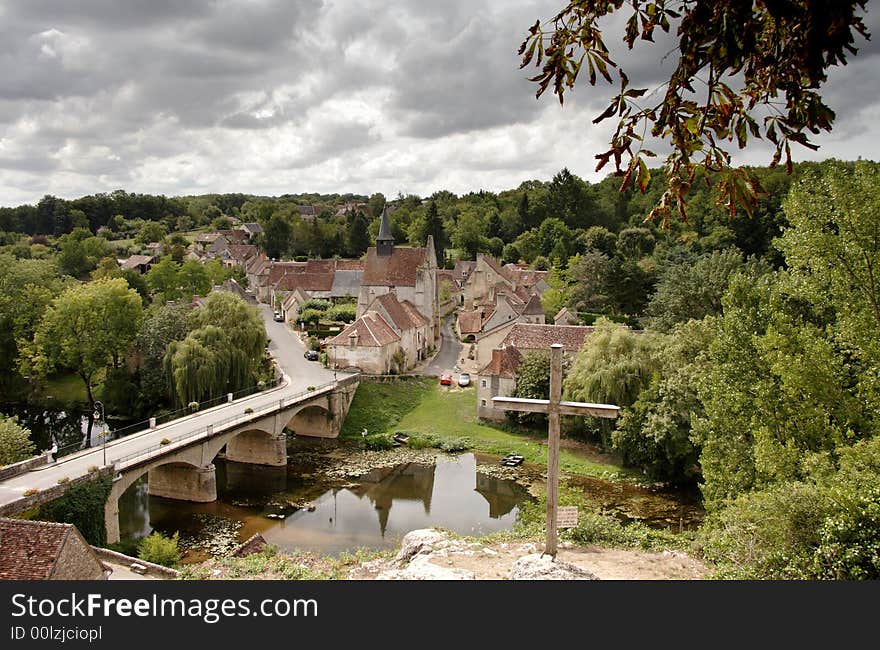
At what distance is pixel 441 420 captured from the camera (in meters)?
37.5

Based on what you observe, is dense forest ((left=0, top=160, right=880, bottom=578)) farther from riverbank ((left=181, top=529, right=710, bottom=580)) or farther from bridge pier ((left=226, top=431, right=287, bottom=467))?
bridge pier ((left=226, top=431, right=287, bottom=467))

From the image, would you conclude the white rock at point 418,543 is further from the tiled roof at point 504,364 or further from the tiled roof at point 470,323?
the tiled roof at point 470,323

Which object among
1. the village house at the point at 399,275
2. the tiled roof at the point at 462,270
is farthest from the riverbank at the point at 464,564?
the tiled roof at the point at 462,270

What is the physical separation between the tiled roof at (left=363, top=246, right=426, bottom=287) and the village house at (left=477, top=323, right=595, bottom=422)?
13533 millimetres

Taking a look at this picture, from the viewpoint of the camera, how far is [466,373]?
4394cm

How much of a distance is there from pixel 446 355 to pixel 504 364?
14.0m

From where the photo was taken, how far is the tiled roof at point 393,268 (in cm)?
5166

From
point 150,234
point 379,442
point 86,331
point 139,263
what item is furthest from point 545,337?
point 150,234

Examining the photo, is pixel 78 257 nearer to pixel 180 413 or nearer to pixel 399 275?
pixel 399 275

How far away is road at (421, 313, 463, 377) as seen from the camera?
45.8 meters

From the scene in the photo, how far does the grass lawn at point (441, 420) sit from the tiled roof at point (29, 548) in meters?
22.6

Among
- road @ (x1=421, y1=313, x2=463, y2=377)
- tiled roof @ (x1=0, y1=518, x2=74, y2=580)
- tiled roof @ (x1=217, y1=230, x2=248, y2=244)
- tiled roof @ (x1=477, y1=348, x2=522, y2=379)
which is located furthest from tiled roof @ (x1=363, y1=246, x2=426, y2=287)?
tiled roof @ (x1=217, y1=230, x2=248, y2=244)
